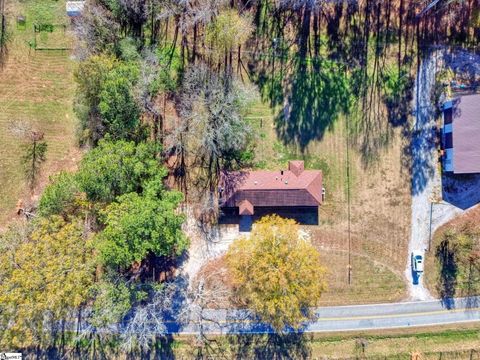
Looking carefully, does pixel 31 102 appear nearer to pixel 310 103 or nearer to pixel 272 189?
pixel 272 189

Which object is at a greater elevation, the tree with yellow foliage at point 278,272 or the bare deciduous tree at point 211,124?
the bare deciduous tree at point 211,124

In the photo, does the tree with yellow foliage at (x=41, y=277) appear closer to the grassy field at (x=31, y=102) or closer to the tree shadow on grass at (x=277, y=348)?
the grassy field at (x=31, y=102)

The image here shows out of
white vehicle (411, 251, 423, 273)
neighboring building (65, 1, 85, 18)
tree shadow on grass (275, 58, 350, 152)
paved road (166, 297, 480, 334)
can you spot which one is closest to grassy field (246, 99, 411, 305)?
tree shadow on grass (275, 58, 350, 152)

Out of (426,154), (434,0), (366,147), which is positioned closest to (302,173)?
(366,147)

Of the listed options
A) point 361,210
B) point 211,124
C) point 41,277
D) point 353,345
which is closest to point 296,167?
point 361,210

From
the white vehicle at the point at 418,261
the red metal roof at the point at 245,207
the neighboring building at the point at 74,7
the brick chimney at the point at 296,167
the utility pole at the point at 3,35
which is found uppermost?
the neighboring building at the point at 74,7

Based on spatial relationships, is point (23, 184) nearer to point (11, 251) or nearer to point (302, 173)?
point (11, 251)

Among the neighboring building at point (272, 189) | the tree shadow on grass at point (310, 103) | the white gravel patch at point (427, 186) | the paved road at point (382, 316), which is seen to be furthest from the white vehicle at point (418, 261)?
the tree shadow on grass at point (310, 103)
